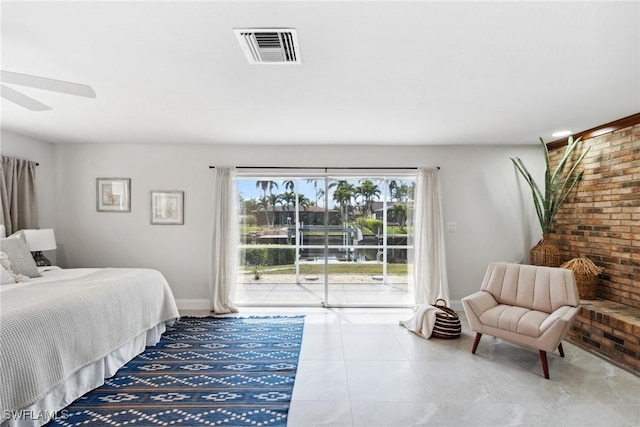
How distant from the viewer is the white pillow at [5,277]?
3.09 m

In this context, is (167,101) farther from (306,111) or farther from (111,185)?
(111,185)

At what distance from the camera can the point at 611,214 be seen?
3.81m

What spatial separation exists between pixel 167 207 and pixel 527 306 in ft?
15.3

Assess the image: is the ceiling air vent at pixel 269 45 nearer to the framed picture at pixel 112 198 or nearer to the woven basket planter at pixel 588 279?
the framed picture at pixel 112 198

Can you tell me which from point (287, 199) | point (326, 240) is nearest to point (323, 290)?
point (326, 240)

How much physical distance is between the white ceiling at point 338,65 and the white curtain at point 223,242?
1054 millimetres

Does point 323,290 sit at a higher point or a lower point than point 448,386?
higher

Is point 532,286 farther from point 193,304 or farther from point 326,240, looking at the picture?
point 193,304

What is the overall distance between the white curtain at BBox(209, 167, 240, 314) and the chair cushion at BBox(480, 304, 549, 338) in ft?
10.7

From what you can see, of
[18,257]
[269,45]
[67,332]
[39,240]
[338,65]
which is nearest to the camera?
[269,45]

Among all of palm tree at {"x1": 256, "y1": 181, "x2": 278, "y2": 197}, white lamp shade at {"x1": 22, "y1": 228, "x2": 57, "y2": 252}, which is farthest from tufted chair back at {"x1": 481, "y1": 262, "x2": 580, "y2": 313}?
white lamp shade at {"x1": 22, "y1": 228, "x2": 57, "y2": 252}

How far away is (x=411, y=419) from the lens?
92.4 inches

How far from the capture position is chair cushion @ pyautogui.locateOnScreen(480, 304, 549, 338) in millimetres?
3070

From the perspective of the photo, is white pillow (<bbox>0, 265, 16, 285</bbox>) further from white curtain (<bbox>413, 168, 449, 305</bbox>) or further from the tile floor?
white curtain (<bbox>413, 168, 449, 305</bbox>)
